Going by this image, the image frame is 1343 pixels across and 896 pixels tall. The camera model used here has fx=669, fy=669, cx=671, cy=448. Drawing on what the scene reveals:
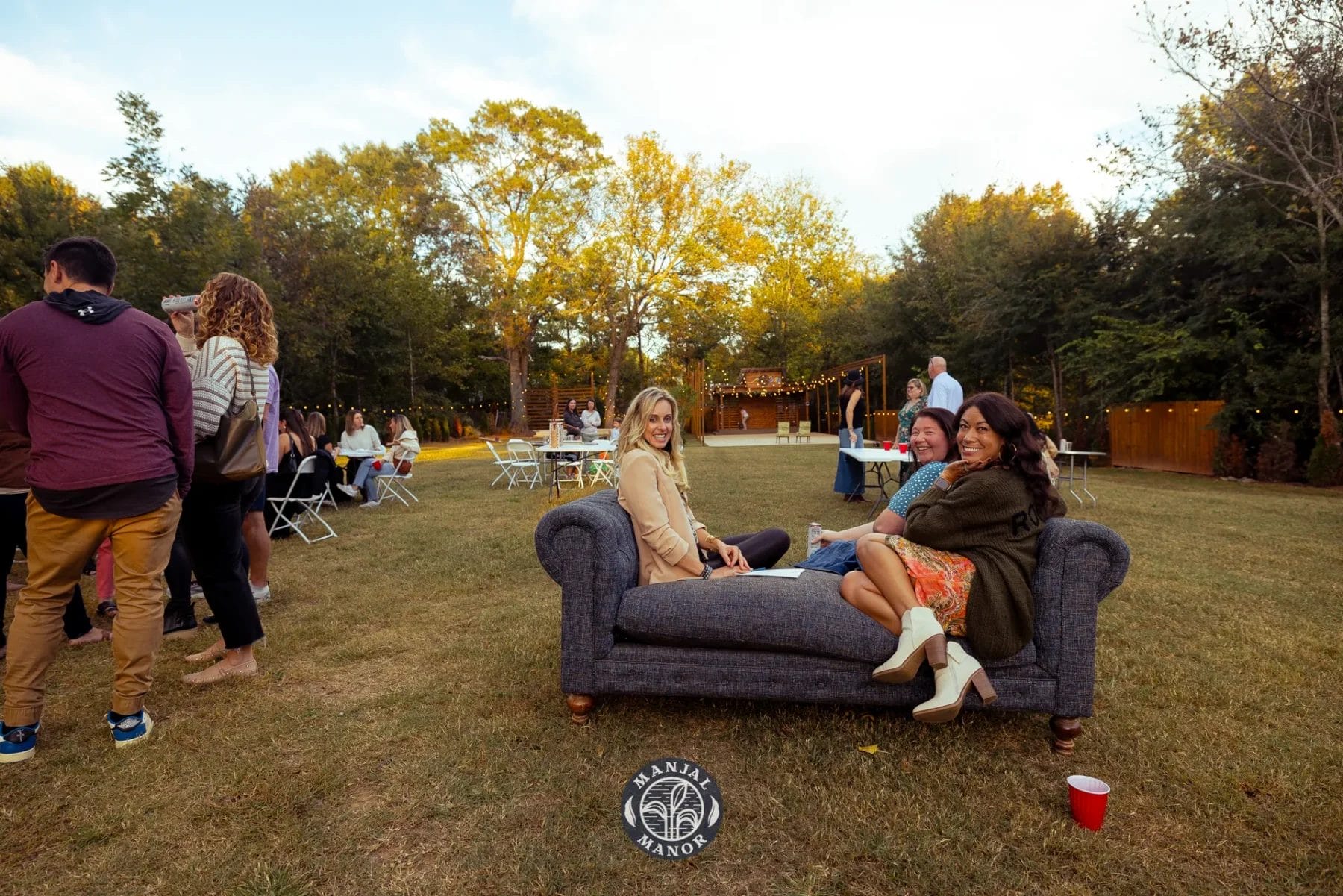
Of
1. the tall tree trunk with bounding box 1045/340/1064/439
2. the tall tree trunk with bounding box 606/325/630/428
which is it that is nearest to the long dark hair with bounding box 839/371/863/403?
the tall tree trunk with bounding box 1045/340/1064/439

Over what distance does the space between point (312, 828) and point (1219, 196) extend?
14.8m

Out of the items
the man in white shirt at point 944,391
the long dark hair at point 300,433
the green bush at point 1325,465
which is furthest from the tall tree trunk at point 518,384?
the green bush at point 1325,465

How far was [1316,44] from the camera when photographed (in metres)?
9.27

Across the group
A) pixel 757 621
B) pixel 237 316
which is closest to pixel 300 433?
pixel 237 316

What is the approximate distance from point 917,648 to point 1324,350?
11991 millimetres

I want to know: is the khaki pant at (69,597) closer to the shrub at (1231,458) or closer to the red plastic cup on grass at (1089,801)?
the red plastic cup on grass at (1089,801)

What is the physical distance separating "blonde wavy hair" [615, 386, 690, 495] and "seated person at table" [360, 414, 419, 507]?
6.15 m

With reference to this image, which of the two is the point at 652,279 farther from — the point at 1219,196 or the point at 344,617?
the point at 344,617

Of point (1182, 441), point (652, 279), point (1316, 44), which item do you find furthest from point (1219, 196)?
point (652, 279)

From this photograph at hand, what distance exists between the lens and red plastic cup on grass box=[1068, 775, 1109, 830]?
6.51ft

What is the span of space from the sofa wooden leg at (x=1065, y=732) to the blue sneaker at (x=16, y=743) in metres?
3.70

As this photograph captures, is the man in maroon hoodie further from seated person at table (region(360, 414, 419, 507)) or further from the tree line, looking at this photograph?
the tree line

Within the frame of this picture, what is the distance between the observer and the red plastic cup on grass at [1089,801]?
1983mm

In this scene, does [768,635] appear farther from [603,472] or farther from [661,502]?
[603,472]
